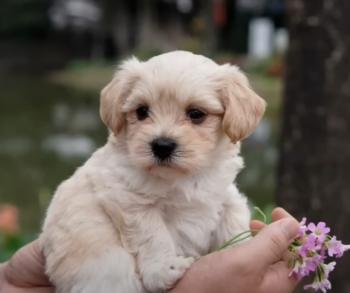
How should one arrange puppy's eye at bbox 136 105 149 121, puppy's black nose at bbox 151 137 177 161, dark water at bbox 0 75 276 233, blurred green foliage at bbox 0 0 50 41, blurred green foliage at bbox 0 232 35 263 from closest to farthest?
1. puppy's black nose at bbox 151 137 177 161
2. puppy's eye at bbox 136 105 149 121
3. blurred green foliage at bbox 0 232 35 263
4. dark water at bbox 0 75 276 233
5. blurred green foliage at bbox 0 0 50 41

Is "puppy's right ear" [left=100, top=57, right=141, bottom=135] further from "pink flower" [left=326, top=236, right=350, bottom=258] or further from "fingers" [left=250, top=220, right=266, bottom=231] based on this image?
"pink flower" [left=326, top=236, right=350, bottom=258]

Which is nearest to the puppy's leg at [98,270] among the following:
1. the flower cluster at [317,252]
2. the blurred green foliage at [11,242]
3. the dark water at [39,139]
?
the flower cluster at [317,252]

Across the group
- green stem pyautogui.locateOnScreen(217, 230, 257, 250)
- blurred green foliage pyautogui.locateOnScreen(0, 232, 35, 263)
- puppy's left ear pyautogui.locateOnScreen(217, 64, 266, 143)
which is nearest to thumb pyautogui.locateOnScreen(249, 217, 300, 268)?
green stem pyautogui.locateOnScreen(217, 230, 257, 250)

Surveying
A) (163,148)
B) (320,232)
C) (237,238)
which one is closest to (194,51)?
(237,238)

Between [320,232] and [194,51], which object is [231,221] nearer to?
[320,232]

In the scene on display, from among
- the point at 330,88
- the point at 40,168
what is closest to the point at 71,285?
the point at 330,88

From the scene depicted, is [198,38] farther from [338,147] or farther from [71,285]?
[71,285]
